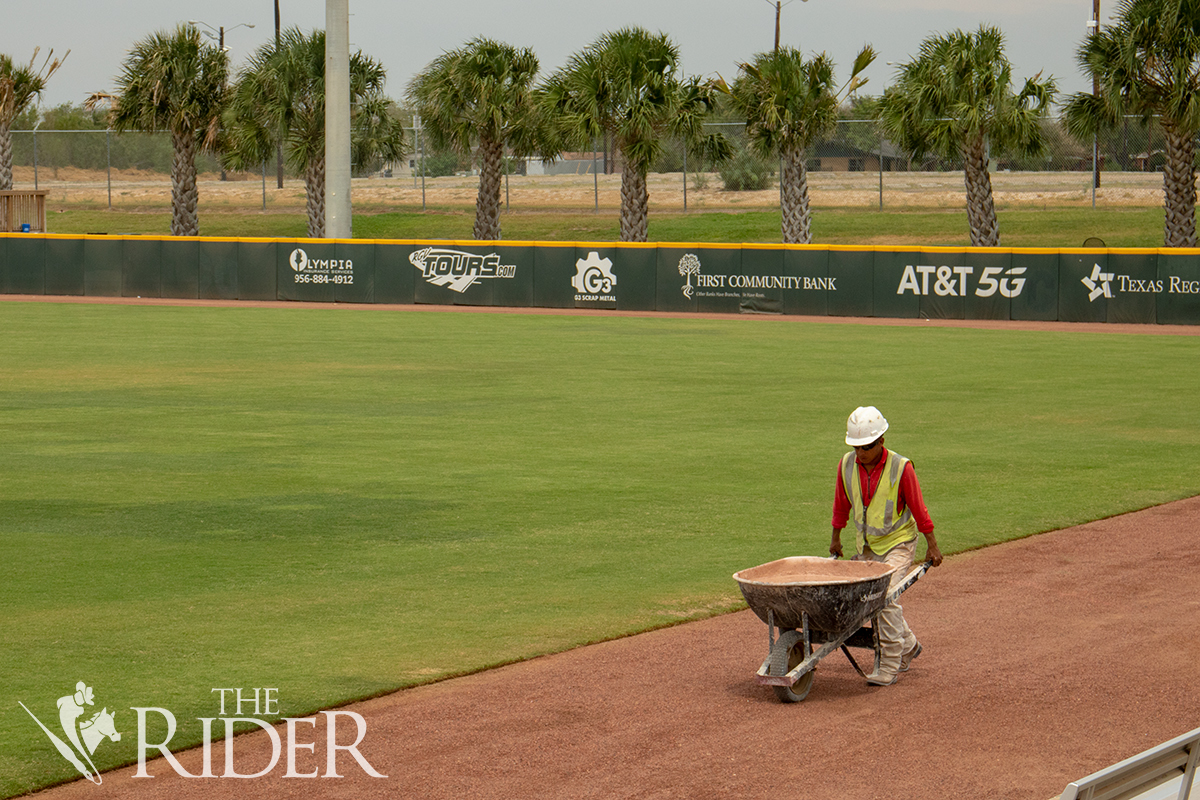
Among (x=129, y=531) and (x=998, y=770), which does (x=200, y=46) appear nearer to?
(x=129, y=531)

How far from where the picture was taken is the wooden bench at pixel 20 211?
159ft

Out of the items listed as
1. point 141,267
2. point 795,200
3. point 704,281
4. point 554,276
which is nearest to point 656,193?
point 795,200

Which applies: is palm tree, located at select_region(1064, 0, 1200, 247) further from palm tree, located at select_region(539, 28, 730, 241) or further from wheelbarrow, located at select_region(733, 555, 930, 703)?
wheelbarrow, located at select_region(733, 555, 930, 703)

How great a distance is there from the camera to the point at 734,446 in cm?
1612

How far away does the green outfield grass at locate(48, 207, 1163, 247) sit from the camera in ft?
169

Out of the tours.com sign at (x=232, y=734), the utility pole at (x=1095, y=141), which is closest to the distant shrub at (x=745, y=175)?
the utility pole at (x=1095, y=141)

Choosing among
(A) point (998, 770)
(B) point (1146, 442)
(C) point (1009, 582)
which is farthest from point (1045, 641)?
(B) point (1146, 442)

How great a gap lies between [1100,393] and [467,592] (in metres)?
14.2

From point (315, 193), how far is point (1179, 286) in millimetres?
30542

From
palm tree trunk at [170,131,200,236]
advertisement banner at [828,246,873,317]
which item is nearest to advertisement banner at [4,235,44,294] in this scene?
palm tree trunk at [170,131,200,236]

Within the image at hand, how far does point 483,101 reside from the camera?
49406 mm

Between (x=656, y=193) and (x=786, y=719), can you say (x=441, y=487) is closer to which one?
(x=786, y=719)

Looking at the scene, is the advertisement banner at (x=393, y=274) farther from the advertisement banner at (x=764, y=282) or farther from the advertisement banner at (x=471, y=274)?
the advertisement banner at (x=764, y=282)

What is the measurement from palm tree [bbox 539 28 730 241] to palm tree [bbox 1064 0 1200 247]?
11.3 m
